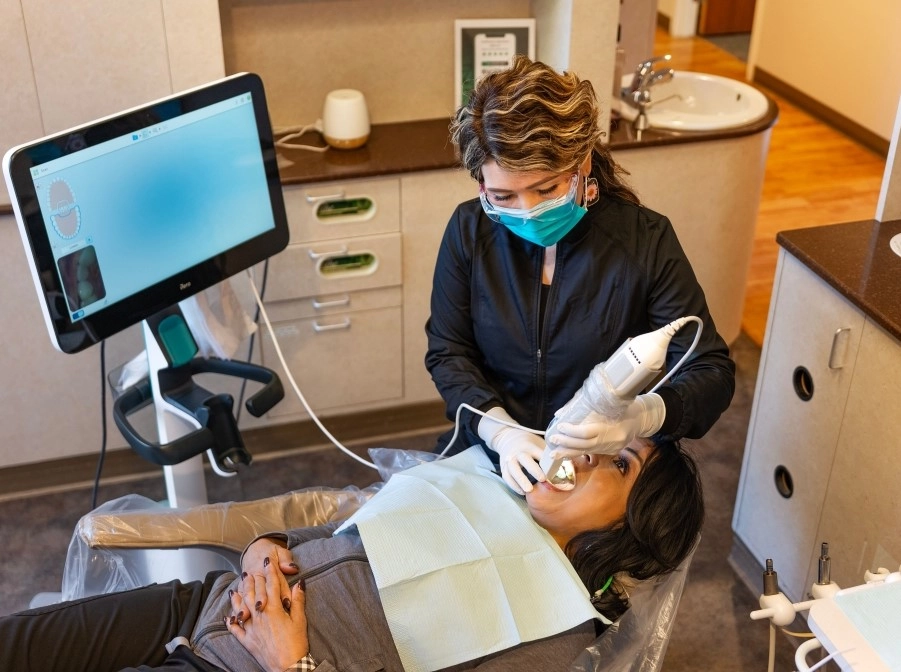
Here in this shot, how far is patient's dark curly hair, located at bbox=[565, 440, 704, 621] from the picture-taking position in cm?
167

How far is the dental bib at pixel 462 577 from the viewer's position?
1595mm

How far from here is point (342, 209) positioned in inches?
106

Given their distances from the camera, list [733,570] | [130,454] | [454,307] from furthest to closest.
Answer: [130,454]
[733,570]
[454,307]

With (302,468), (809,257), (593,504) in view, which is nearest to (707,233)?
(809,257)

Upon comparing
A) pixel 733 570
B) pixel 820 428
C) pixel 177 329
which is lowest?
pixel 733 570

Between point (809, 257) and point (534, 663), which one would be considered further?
point (809, 257)

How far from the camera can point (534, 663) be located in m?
1.59

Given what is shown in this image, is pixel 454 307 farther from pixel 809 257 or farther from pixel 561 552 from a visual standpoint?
pixel 809 257

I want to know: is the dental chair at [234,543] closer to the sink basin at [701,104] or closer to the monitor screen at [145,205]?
the monitor screen at [145,205]

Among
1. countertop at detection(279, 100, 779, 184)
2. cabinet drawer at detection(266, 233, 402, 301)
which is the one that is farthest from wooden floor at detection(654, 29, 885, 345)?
cabinet drawer at detection(266, 233, 402, 301)

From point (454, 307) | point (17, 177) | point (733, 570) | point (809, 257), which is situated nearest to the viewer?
point (17, 177)

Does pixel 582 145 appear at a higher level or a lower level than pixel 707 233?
higher

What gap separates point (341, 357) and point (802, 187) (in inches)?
104

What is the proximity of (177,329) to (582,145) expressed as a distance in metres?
0.86
